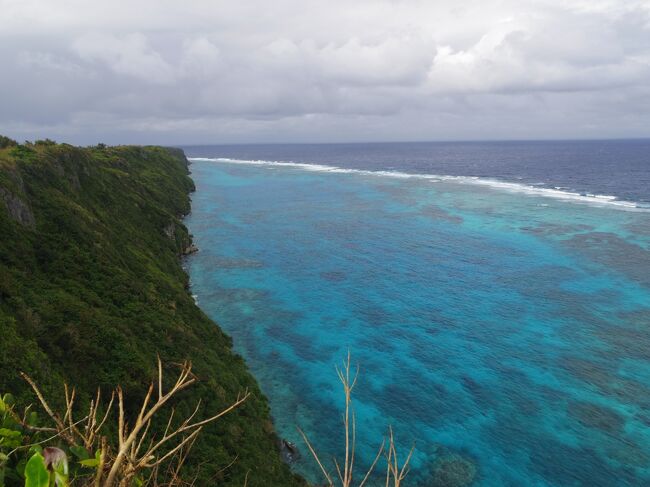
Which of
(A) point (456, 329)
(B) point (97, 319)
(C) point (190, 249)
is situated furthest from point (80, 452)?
(C) point (190, 249)

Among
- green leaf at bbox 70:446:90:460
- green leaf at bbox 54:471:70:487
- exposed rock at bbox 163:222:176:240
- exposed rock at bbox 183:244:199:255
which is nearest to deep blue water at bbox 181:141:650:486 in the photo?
exposed rock at bbox 183:244:199:255

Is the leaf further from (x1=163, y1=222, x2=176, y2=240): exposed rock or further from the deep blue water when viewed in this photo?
(x1=163, y1=222, x2=176, y2=240): exposed rock

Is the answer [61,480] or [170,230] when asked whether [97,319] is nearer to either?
[61,480]

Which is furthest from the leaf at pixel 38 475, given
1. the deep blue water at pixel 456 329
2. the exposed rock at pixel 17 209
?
the exposed rock at pixel 17 209

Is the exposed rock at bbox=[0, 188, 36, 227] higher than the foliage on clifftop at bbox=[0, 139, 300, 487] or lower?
higher

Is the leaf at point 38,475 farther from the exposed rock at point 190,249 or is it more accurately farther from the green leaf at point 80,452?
the exposed rock at point 190,249

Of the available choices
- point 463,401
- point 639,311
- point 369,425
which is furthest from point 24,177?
point 639,311
